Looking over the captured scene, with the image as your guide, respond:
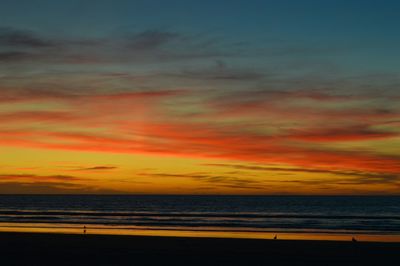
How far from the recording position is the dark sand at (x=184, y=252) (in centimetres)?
2373

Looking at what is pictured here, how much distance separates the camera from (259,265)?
2272cm

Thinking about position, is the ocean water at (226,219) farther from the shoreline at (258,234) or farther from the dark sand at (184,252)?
the dark sand at (184,252)

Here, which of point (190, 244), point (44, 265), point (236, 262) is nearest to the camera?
Result: point (44, 265)

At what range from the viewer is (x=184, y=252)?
27344mm

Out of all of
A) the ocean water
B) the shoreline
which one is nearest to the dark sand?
the shoreline

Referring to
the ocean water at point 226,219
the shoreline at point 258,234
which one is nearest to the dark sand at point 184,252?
the shoreline at point 258,234

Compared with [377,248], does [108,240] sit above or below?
above

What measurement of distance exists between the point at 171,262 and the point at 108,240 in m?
11.8

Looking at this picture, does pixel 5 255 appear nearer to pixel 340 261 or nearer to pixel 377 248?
pixel 340 261

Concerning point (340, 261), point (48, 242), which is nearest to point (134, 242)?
point (48, 242)

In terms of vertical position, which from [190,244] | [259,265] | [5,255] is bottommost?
[259,265]

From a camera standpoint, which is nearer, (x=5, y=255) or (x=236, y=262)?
(x=236, y=262)

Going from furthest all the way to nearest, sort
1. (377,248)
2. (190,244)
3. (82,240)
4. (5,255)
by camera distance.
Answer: (82,240) < (190,244) < (377,248) < (5,255)

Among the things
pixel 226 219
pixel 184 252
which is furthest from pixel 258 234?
pixel 226 219
